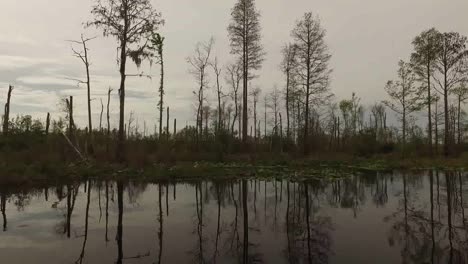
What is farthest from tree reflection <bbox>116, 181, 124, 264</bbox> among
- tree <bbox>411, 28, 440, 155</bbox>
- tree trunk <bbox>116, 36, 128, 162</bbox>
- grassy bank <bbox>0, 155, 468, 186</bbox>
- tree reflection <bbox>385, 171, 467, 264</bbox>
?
tree <bbox>411, 28, 440, 155</bbox>

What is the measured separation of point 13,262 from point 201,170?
52.3ft

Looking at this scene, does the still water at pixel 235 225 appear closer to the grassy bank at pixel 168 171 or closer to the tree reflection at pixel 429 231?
the tree reflection at pixel 429 231

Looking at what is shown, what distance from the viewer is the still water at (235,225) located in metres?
7.75

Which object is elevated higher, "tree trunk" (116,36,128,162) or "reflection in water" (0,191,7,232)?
"tree trunk" (116,36,128,162)

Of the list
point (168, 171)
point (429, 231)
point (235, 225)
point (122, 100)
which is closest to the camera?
point (429, 231)

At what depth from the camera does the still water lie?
25.4 ft

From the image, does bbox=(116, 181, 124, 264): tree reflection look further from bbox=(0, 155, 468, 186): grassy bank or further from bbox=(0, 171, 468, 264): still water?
bbox=(0, 155, 468, 186): grassy bank

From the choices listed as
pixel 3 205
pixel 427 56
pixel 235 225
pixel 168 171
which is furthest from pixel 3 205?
pixel 427 56

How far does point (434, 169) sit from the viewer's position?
93.5 ft

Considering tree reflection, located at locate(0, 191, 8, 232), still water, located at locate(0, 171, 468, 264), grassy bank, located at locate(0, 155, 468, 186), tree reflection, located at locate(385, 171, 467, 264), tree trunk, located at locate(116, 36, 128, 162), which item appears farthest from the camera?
tree trunk, located at locate(116, 36, 128, 162)

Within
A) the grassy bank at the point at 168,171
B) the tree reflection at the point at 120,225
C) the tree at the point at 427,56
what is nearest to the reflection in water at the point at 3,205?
the tree reflection at the point at 120,225

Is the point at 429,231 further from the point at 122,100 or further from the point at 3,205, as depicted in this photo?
the point at 122,100

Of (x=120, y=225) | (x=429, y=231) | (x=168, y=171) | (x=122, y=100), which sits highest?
(x=122, y=100)

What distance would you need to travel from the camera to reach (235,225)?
34.5ft
